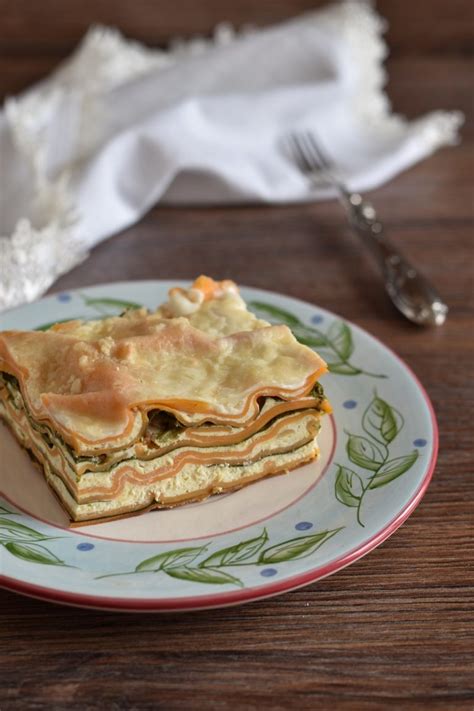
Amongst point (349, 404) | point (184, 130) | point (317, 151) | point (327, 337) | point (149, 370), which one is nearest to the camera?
point (149, 370)

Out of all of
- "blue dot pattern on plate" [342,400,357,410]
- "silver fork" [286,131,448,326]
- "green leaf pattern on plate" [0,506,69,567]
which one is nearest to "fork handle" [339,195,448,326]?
"silver fork" [286,131,448,326]

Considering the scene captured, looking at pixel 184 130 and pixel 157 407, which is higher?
pixel 157 407

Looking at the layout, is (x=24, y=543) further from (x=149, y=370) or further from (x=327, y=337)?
(x=327, y=337)

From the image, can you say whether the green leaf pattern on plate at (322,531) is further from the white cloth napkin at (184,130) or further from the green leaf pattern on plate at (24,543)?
the white cloth napkin at (184,130)

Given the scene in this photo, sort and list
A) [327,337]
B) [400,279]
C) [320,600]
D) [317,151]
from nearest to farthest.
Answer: [320,600] → [327,337] → [400,279] → [317,151]

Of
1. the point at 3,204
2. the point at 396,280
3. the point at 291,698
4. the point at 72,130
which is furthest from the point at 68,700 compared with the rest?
the point at 72,130

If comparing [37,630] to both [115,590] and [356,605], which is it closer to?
[115,590]

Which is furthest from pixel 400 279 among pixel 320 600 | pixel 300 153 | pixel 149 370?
pixel 320 600
